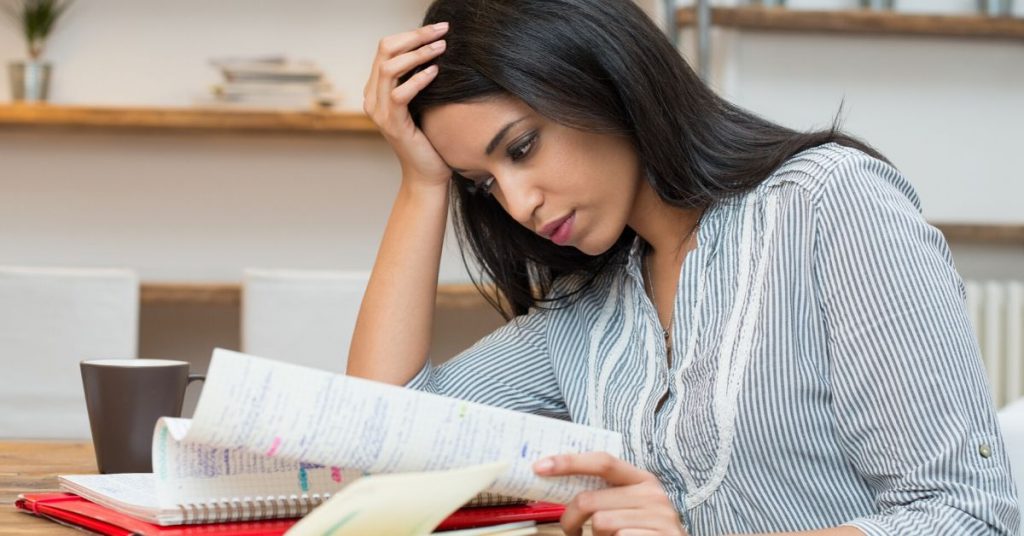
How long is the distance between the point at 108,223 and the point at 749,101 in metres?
1.66

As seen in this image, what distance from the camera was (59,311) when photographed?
6.77ft

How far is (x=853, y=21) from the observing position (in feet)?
9.61

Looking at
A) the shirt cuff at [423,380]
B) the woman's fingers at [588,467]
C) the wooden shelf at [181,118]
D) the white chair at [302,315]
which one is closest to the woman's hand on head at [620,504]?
the woman's fingers at [588,467]

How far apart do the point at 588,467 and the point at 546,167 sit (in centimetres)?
39

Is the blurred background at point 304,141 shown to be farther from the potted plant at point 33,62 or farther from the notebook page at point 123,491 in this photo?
the notebook page at point 123,491

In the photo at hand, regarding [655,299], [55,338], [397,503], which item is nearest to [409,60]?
[655,299]

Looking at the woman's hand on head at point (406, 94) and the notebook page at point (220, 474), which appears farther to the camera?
the woman's hand on head at point (406, 94)

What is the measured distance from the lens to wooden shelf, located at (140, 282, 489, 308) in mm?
2756

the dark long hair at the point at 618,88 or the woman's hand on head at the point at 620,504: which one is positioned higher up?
the dark long hair at the point at 618,88

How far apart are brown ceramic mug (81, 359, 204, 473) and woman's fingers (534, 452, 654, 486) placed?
1.43 ft

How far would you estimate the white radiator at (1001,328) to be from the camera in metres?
3.02

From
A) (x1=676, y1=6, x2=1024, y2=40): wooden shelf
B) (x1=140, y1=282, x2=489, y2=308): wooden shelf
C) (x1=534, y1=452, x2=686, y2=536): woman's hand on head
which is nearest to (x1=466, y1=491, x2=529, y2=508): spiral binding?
(x1=534, y1=452, x2=686, y2=536): woman's hand on head

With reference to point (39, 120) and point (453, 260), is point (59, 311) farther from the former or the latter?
point (453, 260)

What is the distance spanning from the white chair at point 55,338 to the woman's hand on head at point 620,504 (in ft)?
4.32
